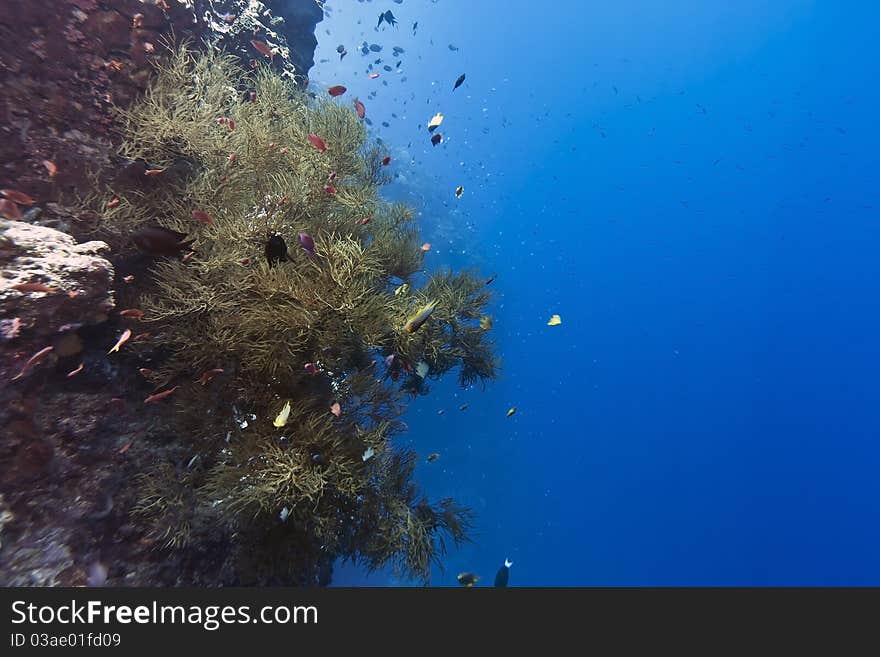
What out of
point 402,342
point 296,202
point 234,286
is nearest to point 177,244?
point 234,286

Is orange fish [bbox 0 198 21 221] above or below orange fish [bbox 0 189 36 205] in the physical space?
below

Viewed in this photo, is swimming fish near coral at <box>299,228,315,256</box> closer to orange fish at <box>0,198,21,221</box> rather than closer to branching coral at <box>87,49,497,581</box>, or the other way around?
branching coral at <box>87,49,497,581</box>

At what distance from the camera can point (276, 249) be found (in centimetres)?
382

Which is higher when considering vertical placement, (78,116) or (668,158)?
(668,158)

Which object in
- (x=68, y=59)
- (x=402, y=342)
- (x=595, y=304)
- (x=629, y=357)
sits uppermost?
(x=595, y=304)

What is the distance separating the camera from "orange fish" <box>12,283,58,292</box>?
2.87 metres

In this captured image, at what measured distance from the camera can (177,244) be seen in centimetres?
341

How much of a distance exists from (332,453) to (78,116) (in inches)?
183

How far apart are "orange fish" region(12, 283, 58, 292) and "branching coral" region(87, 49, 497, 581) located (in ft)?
3.17

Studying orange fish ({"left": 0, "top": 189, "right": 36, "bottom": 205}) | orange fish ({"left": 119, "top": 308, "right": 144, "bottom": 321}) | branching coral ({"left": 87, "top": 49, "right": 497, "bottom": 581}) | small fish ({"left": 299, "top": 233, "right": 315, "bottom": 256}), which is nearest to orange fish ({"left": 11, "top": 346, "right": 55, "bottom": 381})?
orange fish ({"left": 119, "top": 308, "right": 144, "bottom": 321})

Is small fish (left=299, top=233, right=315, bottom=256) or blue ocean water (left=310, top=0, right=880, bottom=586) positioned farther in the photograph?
blue ocean water (left=310, top=0, right=880, bottom=586)

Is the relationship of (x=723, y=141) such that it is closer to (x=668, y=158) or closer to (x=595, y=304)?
(x=668, y=158)

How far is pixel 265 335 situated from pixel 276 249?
2.99 feet

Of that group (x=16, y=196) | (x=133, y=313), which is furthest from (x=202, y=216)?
(x=16, y=196)
